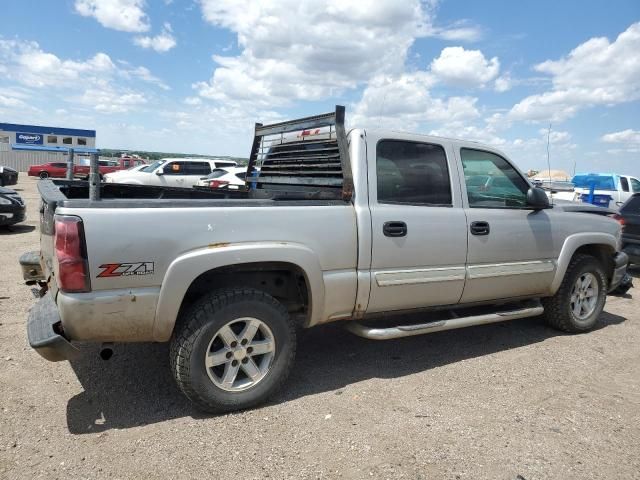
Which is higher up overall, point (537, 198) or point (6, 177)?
point (6, 177)

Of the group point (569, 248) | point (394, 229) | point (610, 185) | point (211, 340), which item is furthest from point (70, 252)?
point (610, 185)

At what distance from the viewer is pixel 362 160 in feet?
12.0

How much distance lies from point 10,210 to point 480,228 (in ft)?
33.1

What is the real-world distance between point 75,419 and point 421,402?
229cm

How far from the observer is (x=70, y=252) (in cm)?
269

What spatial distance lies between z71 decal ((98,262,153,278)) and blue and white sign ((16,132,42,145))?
207ft

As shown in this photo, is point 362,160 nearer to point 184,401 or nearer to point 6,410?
point 184,401

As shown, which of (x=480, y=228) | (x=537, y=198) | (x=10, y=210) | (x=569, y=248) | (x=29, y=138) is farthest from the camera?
(x=29, y=138)

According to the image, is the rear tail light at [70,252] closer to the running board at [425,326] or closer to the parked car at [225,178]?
the running board at [425,326]

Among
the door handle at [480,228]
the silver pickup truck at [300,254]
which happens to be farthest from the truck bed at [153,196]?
the door handle at [480,228]

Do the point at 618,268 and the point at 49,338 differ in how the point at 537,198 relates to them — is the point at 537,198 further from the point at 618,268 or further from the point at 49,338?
the point at 49,338

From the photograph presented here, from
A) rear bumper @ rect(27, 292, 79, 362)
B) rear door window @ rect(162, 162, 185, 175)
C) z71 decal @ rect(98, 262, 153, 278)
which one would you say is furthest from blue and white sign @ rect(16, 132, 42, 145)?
z71 decal @ rect(98, 262, 153, 278)

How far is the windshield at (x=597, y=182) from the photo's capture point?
17609 millimetres

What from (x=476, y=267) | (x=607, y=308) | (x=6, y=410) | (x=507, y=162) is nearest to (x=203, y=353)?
(x=6, y=410)
